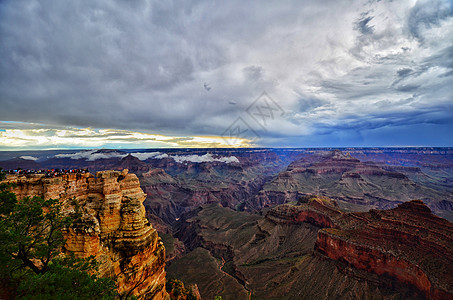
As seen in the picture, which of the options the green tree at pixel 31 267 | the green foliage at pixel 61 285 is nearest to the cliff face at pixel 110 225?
the green tree at pixel 31 267

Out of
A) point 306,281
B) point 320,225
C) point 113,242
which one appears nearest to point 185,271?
point 306,281

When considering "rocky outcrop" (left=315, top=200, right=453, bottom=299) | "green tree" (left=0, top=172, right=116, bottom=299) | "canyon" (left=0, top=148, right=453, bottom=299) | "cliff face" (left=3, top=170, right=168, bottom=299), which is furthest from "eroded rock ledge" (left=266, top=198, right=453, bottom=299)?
"green tree" (left=0, top=172, right=116, bottom=299)

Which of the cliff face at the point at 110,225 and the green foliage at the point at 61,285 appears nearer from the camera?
the green foliage at the point at 61,285

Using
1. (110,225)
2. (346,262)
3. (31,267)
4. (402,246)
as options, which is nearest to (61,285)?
(31,267)

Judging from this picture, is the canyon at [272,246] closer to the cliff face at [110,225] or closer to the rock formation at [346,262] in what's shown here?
the cliff face at [110,225]

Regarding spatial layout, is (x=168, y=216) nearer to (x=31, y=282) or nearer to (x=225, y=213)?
(x=225, y=213)

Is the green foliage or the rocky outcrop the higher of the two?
the green foliage

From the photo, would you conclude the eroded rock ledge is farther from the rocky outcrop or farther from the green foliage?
the green foliage

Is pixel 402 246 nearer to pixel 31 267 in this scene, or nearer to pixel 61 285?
pixel 61 285
